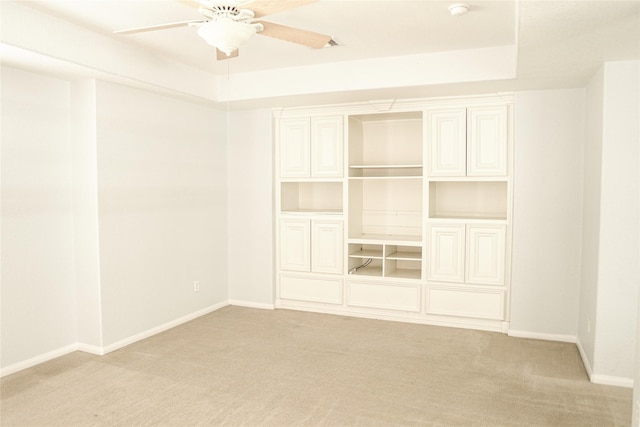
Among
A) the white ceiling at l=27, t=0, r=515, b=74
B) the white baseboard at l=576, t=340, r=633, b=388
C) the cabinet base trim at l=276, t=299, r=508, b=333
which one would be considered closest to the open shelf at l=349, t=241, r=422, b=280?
the cabinet base trim at l=276, t=299, r=508, b=333

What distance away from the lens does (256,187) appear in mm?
5637

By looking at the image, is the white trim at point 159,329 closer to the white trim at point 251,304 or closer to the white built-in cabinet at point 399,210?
the white trim at point 251,304

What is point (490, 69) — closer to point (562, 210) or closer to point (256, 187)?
point (562, 210)

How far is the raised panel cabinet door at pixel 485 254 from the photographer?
470 cm

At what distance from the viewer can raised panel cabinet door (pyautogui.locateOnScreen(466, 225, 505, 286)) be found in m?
4.70

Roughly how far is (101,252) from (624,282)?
3.99 meters

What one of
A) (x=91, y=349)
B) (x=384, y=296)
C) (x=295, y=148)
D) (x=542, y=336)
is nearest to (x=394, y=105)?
(x=295, y=148)

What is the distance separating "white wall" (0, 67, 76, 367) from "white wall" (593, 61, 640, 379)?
4176 mm

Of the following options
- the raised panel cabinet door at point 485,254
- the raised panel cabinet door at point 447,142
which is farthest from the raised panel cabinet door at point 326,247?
the raised panel cabinet door at point 485,254

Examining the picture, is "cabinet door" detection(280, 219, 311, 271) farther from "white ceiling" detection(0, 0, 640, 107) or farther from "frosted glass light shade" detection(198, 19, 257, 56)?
"frosted glass light shade" detection(198, 19, 257, 56)

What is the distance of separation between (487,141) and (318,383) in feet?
9.04

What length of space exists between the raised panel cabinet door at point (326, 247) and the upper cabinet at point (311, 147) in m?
0.56

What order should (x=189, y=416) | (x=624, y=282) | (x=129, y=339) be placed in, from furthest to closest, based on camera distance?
(x=129, y=339), (x=624, y=282), (x=189, y=416)

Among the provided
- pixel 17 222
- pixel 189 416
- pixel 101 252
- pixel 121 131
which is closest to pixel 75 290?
pixel 101 252
